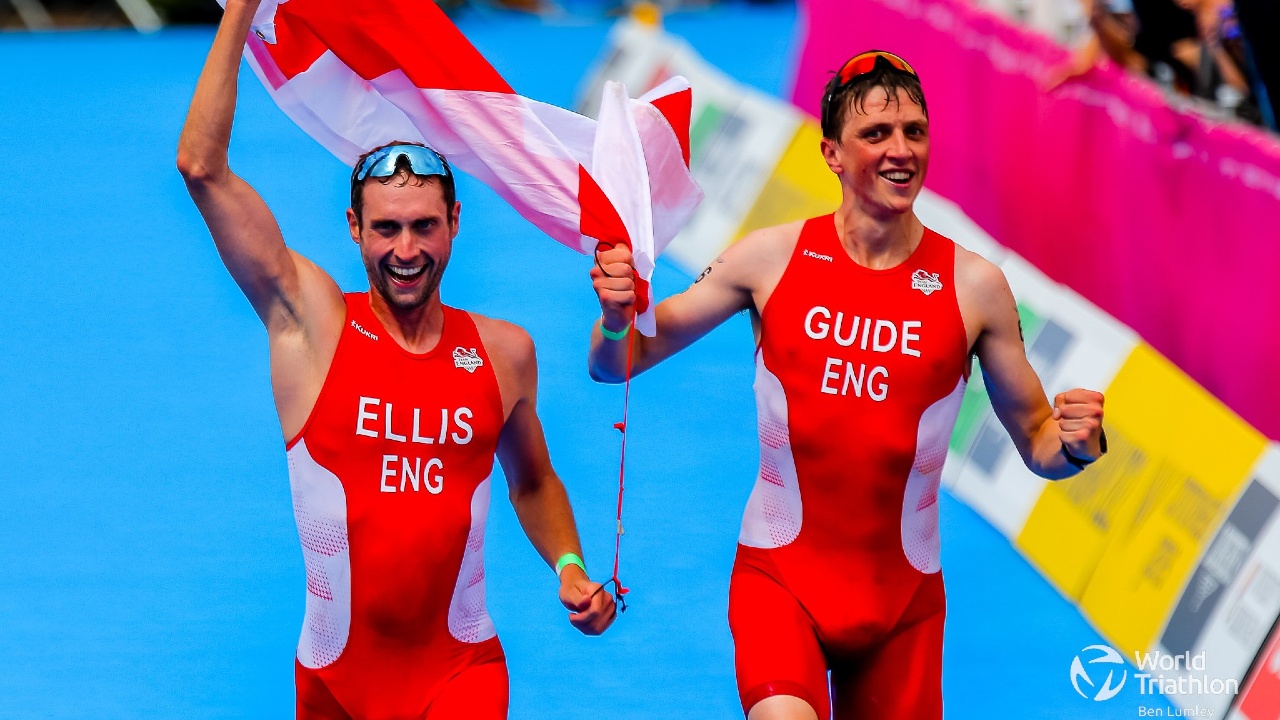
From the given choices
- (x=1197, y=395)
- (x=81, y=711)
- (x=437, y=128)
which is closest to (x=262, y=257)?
(x=437, y=128)

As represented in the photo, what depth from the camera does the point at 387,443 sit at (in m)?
4.68

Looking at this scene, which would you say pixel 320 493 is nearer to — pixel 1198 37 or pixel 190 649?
pixel 190 649

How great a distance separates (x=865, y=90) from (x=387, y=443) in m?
1.73

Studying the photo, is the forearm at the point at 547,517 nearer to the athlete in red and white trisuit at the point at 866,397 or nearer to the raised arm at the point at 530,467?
the raised arm at the point at 530,467

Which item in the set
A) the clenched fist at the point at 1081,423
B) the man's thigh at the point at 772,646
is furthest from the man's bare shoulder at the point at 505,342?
the clenched fist at the point at 1081,423

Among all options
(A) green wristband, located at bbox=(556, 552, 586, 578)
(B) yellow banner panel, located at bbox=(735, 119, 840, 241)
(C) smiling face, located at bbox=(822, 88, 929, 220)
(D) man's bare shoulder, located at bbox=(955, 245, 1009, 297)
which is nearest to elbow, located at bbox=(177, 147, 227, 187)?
(A) green wristband, located at bbox=(556, 552, 586, 578)

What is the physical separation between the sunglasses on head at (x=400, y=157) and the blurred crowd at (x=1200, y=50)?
5011 mm

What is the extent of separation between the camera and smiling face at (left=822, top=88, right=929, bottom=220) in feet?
16.8

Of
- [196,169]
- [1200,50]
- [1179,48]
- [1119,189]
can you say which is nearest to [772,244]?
[196,169]

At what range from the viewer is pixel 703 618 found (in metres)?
7.61

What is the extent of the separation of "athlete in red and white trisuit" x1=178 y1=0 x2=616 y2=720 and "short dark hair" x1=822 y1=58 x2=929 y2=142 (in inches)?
46.5

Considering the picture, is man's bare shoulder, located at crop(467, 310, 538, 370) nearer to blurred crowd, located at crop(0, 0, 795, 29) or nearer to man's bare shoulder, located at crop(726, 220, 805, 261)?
man's bare shoulder, located at crop(726, 220, 805, 261)

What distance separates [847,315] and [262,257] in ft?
5.53

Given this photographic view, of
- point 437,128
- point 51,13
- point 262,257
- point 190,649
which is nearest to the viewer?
point 262,257
